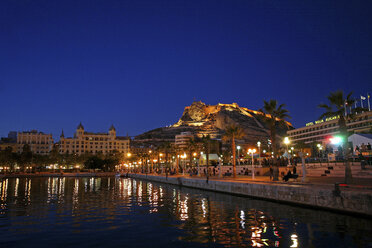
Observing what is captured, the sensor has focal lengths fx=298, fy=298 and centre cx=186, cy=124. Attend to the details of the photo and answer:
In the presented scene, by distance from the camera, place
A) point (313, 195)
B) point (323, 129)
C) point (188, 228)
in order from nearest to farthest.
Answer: point (188, 228) → point (313, 195) → point (323, 129)

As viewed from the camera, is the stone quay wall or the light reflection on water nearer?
the light reflection on water

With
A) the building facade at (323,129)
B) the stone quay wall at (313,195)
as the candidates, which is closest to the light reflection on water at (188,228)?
the stone quay wall at (313,195)

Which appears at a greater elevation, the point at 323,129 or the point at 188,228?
the point at 323,129

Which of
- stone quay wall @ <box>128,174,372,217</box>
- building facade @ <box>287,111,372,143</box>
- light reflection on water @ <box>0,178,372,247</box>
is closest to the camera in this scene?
light reflection on water @ <box>0,178,372,247</box>

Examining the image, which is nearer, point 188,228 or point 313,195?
point 188,228

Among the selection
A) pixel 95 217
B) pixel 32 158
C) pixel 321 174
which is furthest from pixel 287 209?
pixel 32 158

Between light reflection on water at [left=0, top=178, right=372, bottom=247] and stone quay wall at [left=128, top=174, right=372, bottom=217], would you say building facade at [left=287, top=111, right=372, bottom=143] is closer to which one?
stone quay wall at [left=128, top=174, right=372, bottom=217]

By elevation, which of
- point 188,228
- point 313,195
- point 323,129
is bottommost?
point 188,228

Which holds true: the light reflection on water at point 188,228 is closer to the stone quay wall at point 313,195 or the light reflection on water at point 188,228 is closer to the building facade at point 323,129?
the stone quay wall at point 313,195

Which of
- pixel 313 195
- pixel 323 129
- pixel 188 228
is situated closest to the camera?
pixel 188 228

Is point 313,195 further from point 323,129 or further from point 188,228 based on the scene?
point 323,129

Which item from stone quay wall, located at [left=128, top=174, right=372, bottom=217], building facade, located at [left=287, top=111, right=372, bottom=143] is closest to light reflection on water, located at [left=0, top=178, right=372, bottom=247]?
stone quay wall, located at [left=128, top=174, right=372, bottom=217]

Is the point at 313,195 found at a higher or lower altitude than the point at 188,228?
higher

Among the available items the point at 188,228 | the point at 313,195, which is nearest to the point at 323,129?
the point at 313,195
